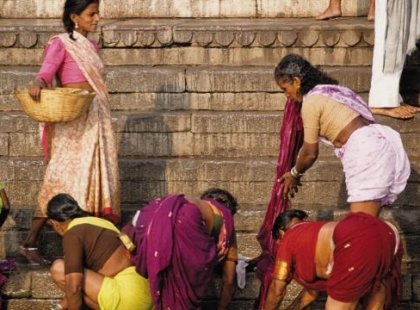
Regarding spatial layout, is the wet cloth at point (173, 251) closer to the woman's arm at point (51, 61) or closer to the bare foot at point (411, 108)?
the woman's arm at point (51, 61)

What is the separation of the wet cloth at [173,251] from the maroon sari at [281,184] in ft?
1.89

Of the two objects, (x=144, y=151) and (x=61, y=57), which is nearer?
(x=61, y=57)

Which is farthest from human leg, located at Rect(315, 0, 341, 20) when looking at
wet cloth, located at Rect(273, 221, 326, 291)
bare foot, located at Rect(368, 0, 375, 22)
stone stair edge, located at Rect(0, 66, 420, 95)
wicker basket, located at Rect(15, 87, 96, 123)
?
wet cloth, located at Rect(273, 221, 326, 291)

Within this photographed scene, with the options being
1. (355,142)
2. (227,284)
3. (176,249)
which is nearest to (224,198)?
(227,284)

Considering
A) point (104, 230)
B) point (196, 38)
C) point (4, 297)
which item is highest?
point (196, 38)

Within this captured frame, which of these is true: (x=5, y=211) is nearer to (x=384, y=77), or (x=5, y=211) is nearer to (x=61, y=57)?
(x=61, y=57)

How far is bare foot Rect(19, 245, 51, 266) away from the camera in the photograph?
30.2 feet

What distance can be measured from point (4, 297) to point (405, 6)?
387cm

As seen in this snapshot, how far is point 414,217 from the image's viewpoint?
31.2ft

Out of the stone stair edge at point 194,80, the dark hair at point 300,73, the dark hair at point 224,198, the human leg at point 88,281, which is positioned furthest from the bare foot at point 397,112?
the human leg at point 88,281

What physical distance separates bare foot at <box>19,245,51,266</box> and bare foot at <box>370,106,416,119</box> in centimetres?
288

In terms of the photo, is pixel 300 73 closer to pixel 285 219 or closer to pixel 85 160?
A: pixel 285 219

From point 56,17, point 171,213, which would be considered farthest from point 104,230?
point 56,17

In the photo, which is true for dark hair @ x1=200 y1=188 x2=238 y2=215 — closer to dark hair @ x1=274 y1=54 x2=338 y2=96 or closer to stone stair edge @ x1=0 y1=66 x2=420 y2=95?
dark hair @ x1=274 y1=54 x2=338 y2=96
